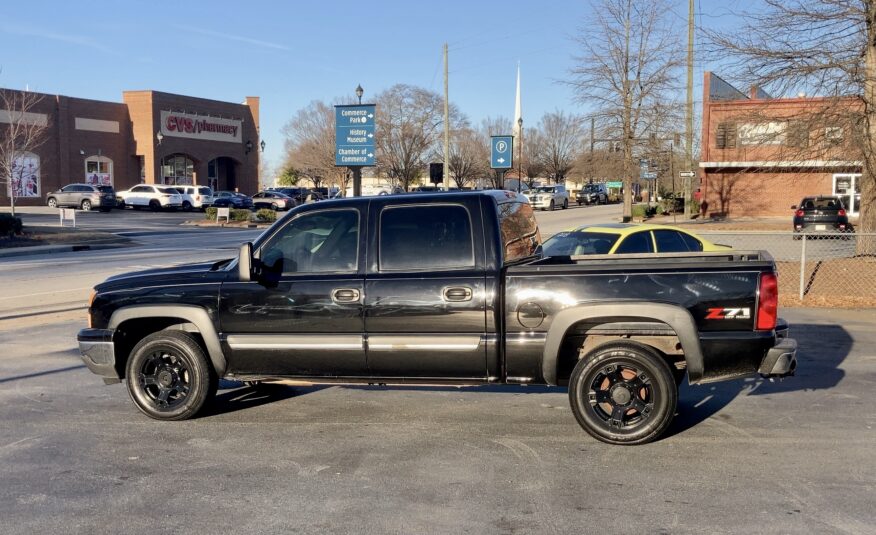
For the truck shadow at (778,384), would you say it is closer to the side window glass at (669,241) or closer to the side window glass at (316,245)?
the side window glass at (669,241)

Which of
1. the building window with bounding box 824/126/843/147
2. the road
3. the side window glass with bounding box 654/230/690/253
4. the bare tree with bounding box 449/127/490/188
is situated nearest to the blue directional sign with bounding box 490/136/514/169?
the building window with bounding box 824/126/843/147

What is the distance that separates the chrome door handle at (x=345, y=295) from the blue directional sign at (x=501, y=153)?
22.6m

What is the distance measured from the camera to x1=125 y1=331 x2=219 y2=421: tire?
20.6 ft

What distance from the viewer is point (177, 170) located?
59906 mm

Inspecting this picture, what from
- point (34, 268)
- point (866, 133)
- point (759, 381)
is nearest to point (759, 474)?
point (759, 381)

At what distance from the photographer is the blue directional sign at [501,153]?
28.3 metres

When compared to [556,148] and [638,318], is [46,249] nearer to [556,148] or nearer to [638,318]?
[638,318]

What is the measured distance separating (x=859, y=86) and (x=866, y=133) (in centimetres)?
86

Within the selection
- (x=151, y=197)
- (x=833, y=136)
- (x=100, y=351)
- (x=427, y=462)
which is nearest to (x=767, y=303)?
(x=427, y=462)

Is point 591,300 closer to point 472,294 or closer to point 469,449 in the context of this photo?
point 472,294

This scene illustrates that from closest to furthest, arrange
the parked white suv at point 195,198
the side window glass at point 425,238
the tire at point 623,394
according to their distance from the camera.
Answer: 1. the tire at point 623,394
2. the side window glass at point 425,238
3. the parked white suv at point 195,198

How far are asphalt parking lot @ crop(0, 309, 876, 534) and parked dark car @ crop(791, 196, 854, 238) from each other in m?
21.2

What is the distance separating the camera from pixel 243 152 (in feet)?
215

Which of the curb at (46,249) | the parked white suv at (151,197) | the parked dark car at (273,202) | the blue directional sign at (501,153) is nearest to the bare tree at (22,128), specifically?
the parked white suv at (151,197)
